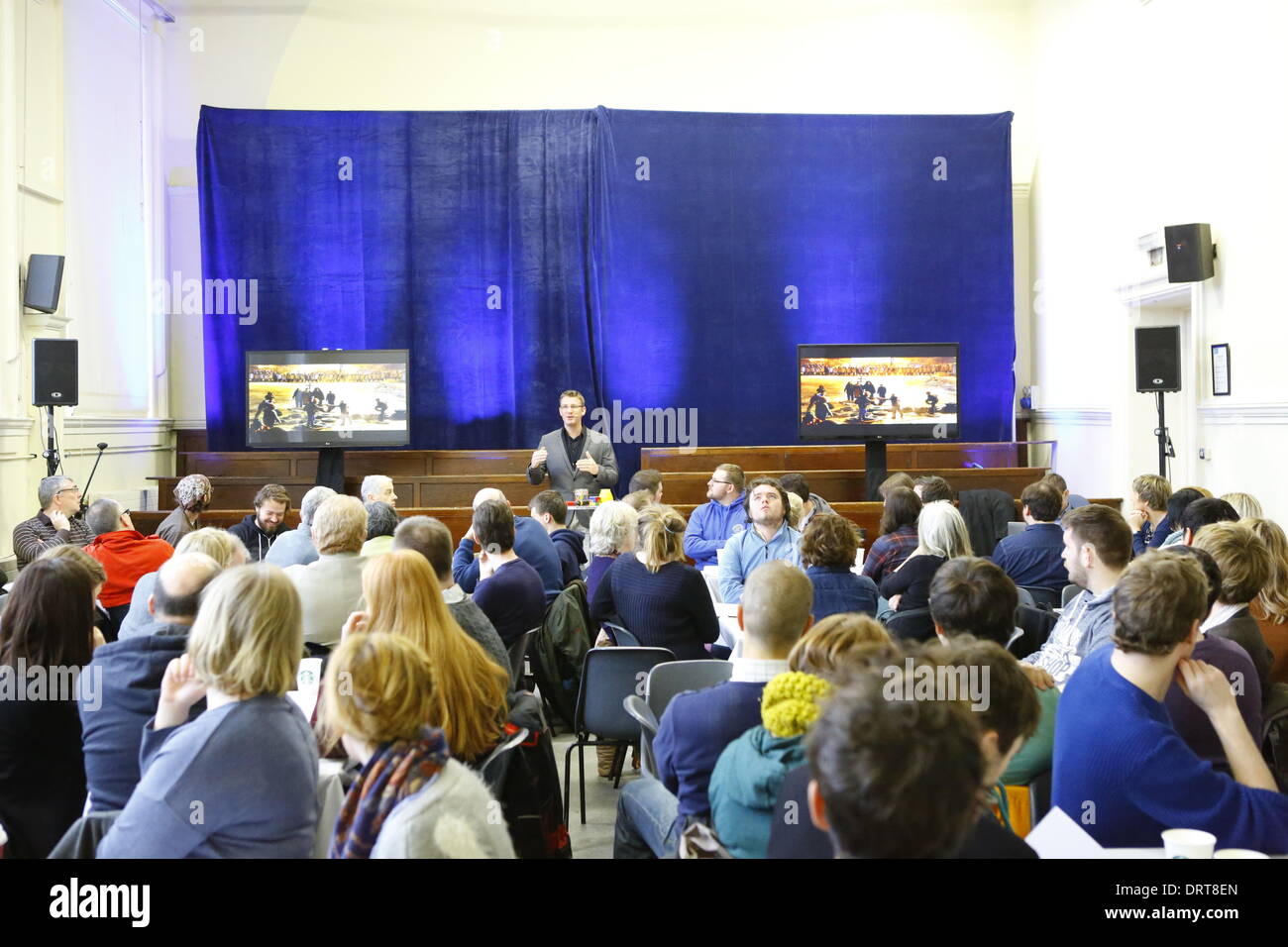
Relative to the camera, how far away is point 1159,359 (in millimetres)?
8391

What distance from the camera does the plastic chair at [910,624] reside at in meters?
4.14

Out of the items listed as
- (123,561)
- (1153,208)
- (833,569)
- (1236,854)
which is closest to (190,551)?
(123,561)

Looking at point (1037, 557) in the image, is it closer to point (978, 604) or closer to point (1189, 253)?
point (978, 604)

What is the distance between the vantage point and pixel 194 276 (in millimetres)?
11156

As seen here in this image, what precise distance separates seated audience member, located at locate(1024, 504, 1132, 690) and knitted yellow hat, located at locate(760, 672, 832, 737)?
4.51ft

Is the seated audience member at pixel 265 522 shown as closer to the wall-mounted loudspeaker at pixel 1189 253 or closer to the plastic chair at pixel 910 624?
the plastic chair at pixel 910 624

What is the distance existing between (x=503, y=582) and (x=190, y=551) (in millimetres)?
1254

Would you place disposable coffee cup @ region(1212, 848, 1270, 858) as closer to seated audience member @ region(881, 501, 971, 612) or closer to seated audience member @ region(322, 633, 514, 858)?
seated audience member @ region(322, 633, 514, 858)

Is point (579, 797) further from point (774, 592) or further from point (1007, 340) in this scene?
point (1007, 340)

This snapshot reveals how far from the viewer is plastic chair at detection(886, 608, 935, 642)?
163 inches

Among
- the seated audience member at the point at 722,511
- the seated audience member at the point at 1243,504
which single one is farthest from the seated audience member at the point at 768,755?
the seated audience member at the point at 722,511

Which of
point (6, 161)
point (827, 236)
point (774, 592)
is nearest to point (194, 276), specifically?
point (6, 161)

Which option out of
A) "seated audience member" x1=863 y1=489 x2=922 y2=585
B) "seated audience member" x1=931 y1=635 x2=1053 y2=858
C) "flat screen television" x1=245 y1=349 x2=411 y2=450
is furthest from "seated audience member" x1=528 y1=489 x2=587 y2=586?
"flat screen television" x1=245 y1=349 x2=411 y2=450

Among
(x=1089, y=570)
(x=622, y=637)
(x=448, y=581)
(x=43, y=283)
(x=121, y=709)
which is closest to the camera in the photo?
(x=121, y=709)
